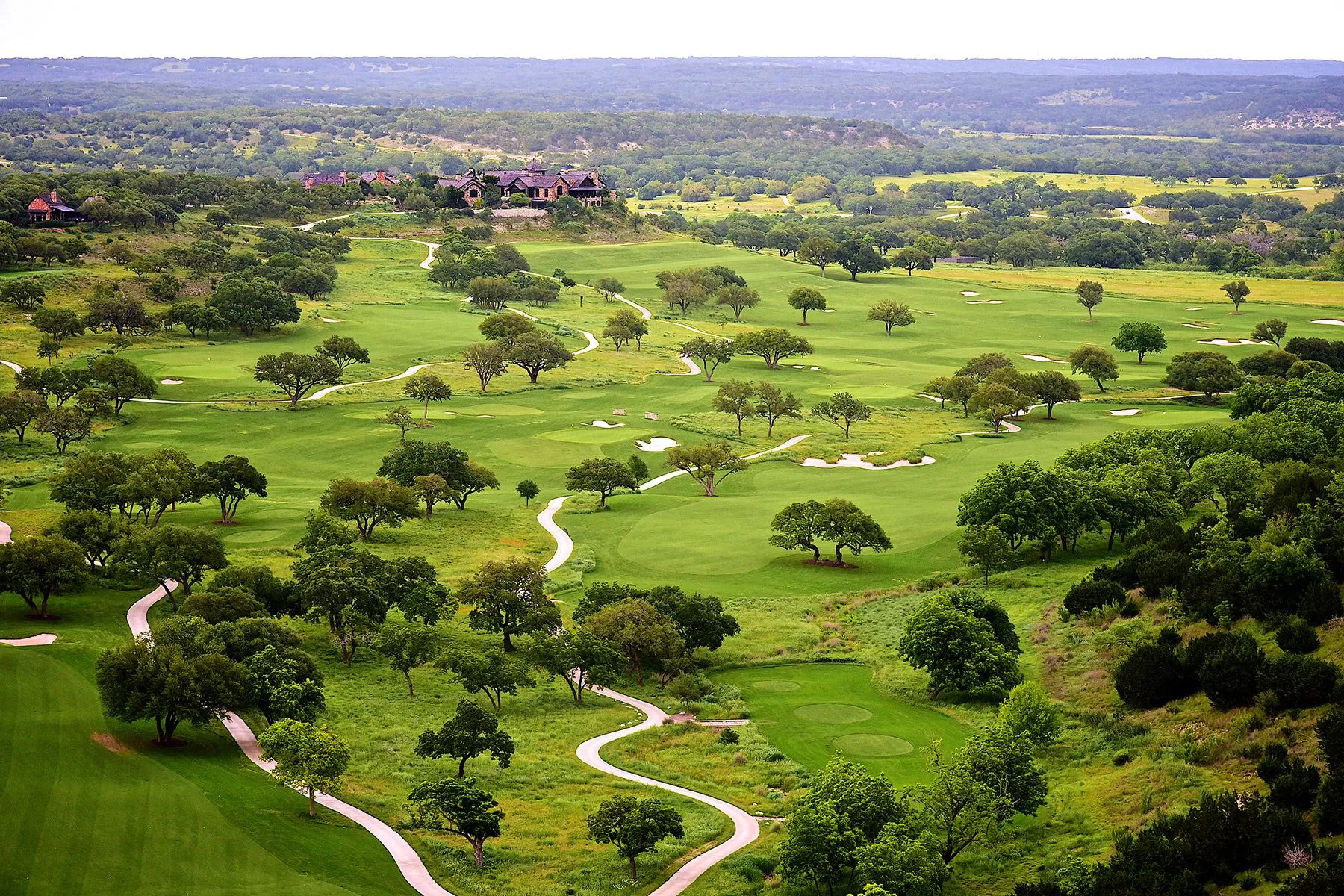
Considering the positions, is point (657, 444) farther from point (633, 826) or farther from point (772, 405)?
point (633, 826)

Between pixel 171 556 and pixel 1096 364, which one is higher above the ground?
pixel 1096 364

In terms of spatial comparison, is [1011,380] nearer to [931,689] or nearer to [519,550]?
[519,550]

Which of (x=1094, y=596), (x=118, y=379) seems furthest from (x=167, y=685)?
(x=118, y=379)

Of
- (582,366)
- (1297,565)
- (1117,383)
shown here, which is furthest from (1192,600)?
(582,366)

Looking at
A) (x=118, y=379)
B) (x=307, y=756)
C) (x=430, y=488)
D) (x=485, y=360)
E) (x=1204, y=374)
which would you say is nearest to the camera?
(x=307, y=756)

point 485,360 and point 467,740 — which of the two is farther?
point 485,360

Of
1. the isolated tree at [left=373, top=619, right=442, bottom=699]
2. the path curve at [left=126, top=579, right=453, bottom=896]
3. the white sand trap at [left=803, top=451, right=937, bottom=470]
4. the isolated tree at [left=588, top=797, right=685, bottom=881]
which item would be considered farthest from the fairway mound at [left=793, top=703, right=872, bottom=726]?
the white sand trap at [left=803, top=451, right=937, bottom=470]

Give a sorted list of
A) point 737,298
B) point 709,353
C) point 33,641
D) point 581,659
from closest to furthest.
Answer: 1. point 33,641
2. point 581,659
3. point 709,353
4. point 737,298

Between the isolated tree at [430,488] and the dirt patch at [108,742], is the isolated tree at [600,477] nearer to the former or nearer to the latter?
the isolated tree at [430,488]
